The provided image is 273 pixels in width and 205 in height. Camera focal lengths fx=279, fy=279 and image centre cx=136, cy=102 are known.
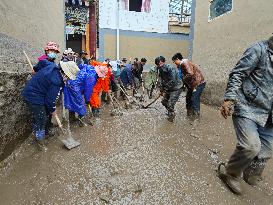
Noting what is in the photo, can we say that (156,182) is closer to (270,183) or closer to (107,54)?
(270,183)

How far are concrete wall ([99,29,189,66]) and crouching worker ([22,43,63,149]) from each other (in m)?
12.1

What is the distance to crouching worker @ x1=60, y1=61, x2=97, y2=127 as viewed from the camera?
5.18 m


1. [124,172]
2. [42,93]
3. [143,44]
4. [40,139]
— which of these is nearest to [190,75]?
[124,172]

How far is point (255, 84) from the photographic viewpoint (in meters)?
3.01

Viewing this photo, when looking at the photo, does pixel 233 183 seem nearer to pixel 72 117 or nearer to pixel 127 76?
pixel 72 117

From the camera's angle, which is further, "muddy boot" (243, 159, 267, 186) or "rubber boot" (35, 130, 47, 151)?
"rubber boot" (35, 130, 47, 151)

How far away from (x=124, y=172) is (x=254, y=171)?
62.4 inches

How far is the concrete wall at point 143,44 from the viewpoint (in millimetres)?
15984

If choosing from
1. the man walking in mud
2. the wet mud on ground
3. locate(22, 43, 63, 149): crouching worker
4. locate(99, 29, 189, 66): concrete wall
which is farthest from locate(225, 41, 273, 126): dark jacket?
locate(99, 29, 189, 66): concrete wall

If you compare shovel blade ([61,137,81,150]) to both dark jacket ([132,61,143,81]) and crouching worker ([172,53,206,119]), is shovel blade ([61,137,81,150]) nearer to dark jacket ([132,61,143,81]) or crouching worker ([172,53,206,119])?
crouching worker ([172,53,206,119])

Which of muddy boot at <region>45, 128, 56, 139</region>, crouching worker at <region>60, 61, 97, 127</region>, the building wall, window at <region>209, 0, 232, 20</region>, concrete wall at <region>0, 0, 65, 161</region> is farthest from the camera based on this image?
the building wall

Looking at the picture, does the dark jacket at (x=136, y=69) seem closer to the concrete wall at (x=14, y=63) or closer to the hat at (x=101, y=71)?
the hat at (x=101, y=71)

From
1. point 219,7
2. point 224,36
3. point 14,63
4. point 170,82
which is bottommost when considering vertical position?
point 170,82

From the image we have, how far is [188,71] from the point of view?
6270mm
